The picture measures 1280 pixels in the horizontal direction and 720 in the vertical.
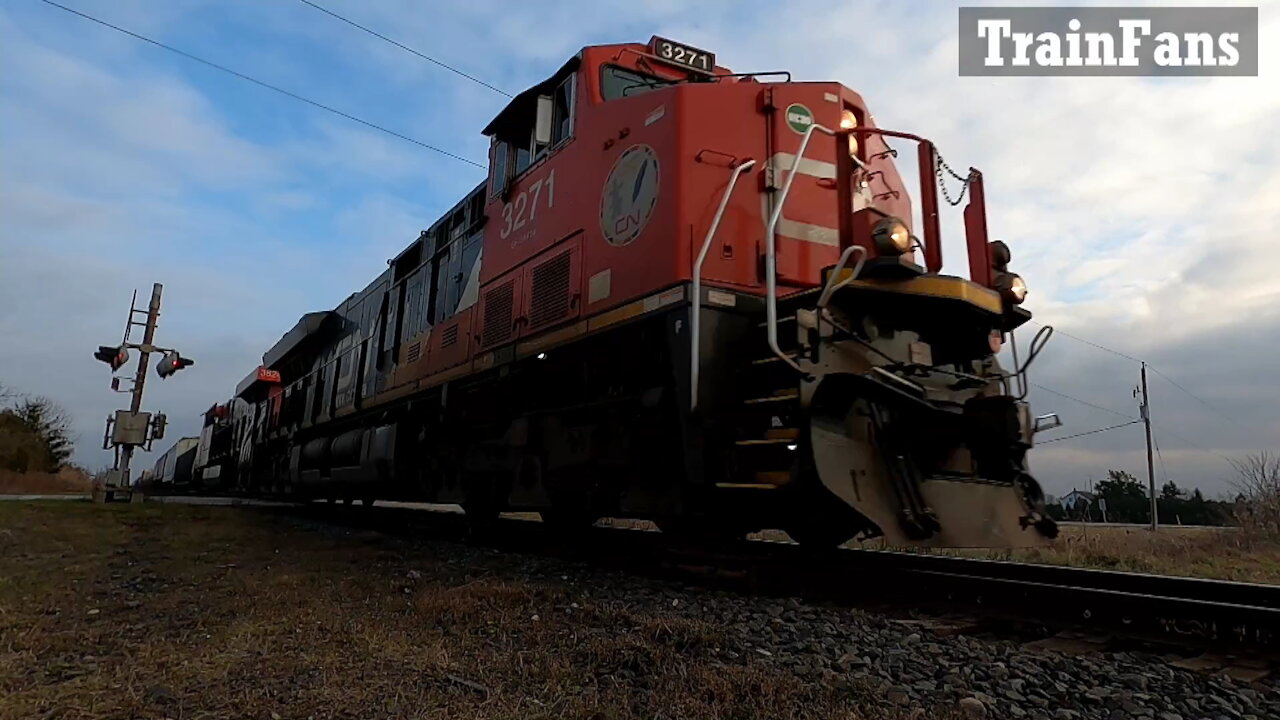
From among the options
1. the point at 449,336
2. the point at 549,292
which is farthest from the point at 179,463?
the point at 549,292

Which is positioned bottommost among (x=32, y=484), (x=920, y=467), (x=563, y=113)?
(x=32, y=484)

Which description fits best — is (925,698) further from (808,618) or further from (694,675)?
(808,618)

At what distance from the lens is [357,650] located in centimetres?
287

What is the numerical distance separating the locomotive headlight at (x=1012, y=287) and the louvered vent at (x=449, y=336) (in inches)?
198

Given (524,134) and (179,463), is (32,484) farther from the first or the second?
(524,134)

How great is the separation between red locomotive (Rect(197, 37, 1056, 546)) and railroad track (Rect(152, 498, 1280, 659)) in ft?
0.94

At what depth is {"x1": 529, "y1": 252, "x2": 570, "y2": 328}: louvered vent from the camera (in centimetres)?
564

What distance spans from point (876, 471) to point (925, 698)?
1610mm

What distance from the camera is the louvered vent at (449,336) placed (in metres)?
7.63

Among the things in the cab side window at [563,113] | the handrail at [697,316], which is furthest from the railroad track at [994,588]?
the cab side window at [563,113]

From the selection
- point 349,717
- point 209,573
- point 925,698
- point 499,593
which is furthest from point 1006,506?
point 209,573

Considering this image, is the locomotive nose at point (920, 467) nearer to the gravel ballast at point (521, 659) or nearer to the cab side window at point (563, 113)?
the gravel ballast at point (521, 659)

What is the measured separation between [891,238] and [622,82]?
2807mm

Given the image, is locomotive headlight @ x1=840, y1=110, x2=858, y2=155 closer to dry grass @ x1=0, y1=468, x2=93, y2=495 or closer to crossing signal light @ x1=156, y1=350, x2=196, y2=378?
crossing signal light @ x1=156, y1=350, x2=196, y2=378
